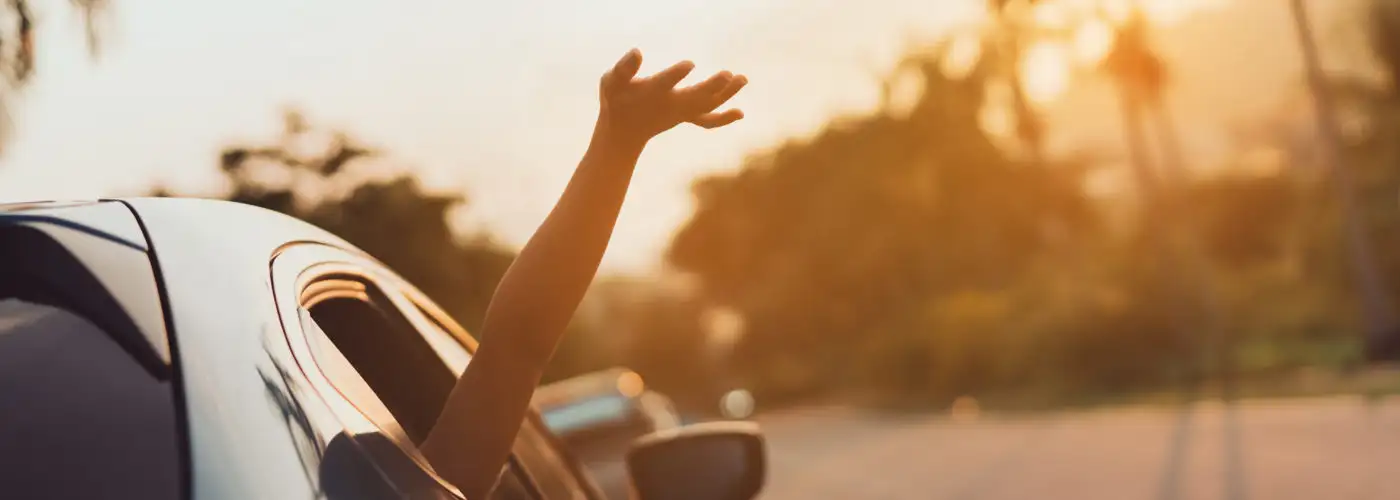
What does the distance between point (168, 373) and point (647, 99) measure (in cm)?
82

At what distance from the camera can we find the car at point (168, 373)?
4.62 ft

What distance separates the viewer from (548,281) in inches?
82.7

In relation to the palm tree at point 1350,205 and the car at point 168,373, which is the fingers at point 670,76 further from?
the palm tree at point 1350,205

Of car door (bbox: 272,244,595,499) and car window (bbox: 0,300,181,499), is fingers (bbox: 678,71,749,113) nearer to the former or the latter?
car door (bbox: 272,244,595,499)

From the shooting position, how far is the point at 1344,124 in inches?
1732

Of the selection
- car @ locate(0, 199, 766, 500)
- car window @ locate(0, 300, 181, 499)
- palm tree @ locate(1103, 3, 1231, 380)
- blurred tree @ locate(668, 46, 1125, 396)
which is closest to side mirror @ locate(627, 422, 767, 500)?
car @ locate(0, 199, 766, 500)

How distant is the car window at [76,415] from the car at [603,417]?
9.42 m

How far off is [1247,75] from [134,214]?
8450 cm

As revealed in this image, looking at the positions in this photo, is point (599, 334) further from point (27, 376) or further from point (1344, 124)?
point (27, 376)

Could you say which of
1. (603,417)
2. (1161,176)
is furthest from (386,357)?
(1161,176)

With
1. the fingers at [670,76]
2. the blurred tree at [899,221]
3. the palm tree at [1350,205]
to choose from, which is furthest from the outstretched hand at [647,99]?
the blurred tree at [899,221]

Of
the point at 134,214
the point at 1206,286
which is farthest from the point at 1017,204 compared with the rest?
the point at 134,214

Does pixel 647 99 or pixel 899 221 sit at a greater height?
pixel 647 99

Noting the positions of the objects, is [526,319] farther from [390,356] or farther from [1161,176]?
[1161,176]
